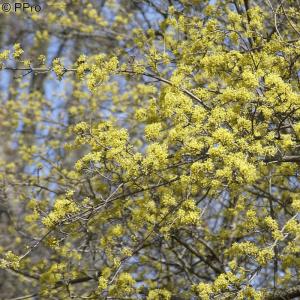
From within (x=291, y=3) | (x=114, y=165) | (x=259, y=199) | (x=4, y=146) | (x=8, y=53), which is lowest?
(x=114, y=165)

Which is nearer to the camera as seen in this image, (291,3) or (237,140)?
(237,140)

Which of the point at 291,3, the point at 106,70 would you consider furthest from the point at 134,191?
the point at 291,3

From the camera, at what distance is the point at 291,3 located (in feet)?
18.2

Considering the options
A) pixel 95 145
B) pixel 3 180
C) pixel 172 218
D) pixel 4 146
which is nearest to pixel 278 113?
pixel 172 218

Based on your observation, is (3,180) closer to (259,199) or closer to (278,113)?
(259,199)

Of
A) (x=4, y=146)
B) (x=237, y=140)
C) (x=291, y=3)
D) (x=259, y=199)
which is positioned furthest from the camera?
(x=4, y=146)

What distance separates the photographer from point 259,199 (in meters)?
6.14

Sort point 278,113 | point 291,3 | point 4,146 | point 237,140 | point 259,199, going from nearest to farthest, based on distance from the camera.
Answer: point 237,140, point 278,113, point 291,3, point 259,199, point 4,146

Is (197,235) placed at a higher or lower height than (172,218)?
higher

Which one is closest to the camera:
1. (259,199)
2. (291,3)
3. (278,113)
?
(278,113)

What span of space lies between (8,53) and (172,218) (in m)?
1.76

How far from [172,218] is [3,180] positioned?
275cm

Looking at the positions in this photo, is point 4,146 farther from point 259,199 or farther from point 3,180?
point 259,199

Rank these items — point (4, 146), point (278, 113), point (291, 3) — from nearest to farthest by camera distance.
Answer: point (278, 113) < point (291, 3) < point (4, 146)
